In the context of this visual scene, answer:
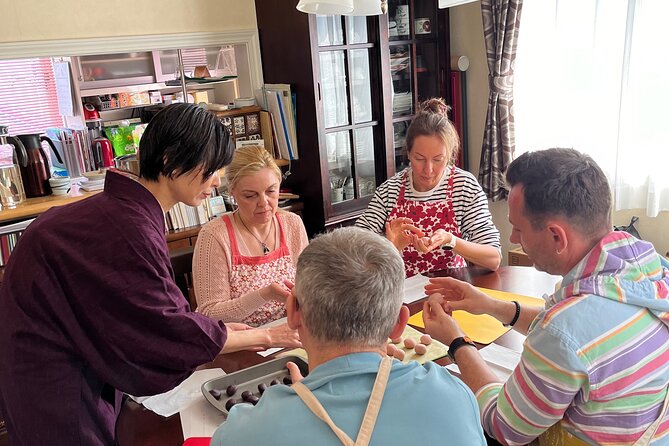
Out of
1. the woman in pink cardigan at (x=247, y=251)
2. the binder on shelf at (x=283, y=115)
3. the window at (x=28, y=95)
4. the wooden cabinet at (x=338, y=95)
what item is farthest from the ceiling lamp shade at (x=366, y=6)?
the window at (x=28, y=95)

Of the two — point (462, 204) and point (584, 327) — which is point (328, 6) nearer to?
point (584, 327)

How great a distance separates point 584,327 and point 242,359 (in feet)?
3.19

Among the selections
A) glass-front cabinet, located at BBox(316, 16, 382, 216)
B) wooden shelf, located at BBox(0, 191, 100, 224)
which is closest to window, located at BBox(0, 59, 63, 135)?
wooden shelf, located at BBox(0, 191, 100, 224)

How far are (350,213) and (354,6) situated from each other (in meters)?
2.00

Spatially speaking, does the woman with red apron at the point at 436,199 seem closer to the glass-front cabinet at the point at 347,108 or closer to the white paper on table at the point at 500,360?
the white paper on table at the point at 500,360

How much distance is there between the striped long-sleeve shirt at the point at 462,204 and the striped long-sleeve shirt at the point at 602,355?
1.24 meters

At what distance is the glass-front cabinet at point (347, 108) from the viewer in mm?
3371

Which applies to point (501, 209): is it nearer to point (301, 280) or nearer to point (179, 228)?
point (179, 228)

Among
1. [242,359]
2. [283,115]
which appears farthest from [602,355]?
[283,115]

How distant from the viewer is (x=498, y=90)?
365 centimetres

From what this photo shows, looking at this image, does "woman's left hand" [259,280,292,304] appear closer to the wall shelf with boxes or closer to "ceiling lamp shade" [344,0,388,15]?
"ceiling lamp shade" [344,0,388,15]

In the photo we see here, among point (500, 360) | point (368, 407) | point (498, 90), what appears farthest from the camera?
point (498, 90)

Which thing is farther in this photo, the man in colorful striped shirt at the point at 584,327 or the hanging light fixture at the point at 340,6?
the hanging light fixture at the point at 340,6

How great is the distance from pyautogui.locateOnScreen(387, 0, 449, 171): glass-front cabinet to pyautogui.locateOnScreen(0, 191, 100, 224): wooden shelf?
196cm
